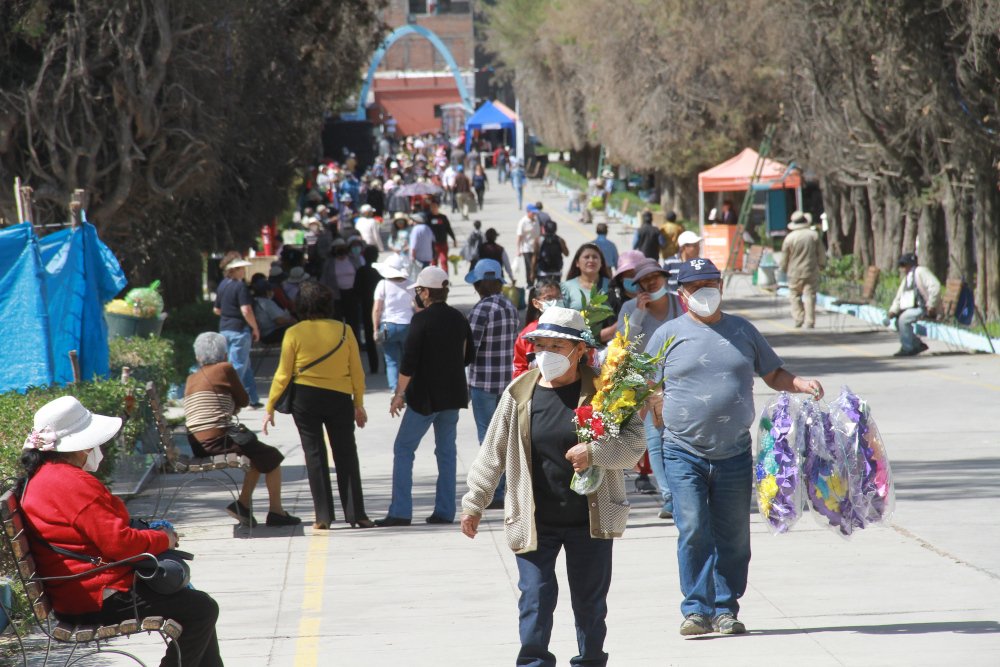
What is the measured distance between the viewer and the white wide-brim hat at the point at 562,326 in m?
5.95

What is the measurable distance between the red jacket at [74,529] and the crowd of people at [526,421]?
0.04 ft

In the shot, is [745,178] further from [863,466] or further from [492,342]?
[863,466]

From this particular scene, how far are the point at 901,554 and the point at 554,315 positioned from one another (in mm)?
3898

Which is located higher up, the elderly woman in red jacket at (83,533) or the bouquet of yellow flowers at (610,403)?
the bouquet of yellow flowers at (610,403)

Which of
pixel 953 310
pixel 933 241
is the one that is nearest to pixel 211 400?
pixel 953 310

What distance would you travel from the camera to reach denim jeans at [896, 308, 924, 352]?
20.7 meters

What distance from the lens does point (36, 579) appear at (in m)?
5.74

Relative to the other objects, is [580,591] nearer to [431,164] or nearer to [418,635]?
[418,635]

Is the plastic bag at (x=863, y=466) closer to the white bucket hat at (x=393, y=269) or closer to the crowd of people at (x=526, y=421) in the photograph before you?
the crowd of people at (x=526, y=421)

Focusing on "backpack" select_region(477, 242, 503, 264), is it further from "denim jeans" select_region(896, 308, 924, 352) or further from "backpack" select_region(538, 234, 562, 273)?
"denim jeans" select_region(896, 308, 924, 352)

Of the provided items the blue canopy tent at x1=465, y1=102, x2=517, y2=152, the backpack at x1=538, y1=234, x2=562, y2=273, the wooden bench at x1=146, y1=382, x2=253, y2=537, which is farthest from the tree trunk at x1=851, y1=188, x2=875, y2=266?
the blue canopy tent at x1=465, y1=102, x2=517, y2=152

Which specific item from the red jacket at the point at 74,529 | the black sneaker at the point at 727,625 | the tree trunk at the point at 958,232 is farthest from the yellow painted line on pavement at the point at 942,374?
the red jacket at the point at 74,529

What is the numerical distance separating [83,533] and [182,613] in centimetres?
53

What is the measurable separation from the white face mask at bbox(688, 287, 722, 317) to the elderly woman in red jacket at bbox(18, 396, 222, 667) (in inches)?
109
